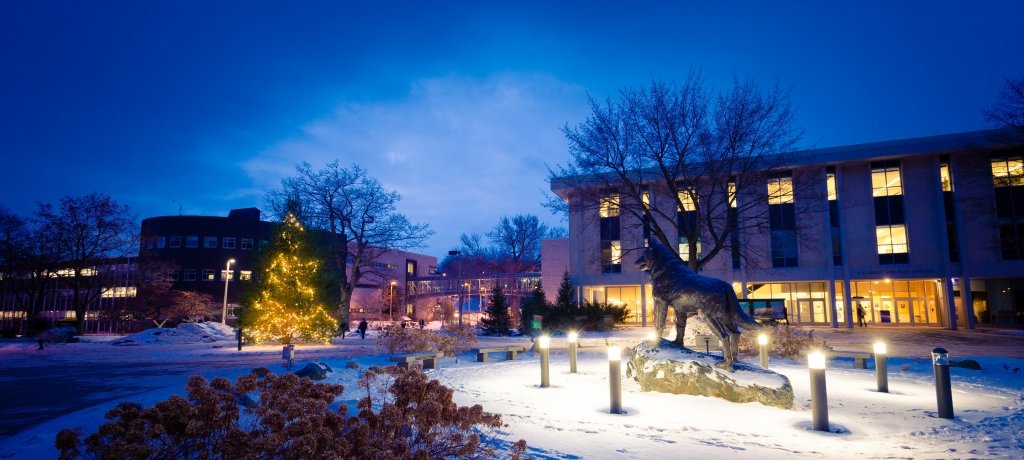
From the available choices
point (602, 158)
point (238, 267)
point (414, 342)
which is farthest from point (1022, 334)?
point (238, 267)

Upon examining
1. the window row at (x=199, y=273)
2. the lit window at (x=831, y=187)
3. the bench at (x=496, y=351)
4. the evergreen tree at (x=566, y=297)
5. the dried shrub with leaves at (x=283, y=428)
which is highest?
the lit window at (x=831, y=187)

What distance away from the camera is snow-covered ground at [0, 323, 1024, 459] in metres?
5.61

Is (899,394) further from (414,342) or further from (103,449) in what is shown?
(414,342)

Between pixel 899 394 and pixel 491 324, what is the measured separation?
2425 cm

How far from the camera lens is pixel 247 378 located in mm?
4824

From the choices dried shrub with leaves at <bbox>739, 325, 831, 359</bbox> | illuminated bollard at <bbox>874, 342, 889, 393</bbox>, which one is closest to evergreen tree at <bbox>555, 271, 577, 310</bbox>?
dried shrub with leaves at <bbox>739, 325, 831, 359</bbox>

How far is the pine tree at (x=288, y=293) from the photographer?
15.1 m

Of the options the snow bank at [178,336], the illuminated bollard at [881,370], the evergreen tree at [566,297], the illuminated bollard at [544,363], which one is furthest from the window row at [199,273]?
the illuminated bollard at [881,370]

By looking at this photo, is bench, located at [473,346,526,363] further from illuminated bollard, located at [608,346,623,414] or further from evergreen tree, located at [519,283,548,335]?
evergreen tree, located at [519,283,548,335]

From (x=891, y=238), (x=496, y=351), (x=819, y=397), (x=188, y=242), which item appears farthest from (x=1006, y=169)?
(x=188, y=242)

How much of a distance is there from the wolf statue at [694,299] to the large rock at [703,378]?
34 centimetres

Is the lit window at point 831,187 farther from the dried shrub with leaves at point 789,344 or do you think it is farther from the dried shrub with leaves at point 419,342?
the dried shrub with leaves at point 419,342

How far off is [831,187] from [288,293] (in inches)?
1404

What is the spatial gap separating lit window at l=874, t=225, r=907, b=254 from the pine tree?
3586cm
